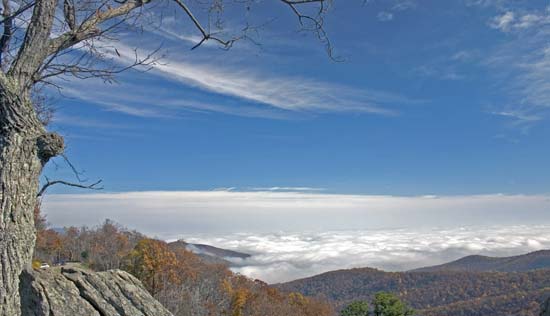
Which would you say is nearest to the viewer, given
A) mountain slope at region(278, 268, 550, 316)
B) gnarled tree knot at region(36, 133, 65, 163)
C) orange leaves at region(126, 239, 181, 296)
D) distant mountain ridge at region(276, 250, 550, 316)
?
gnarled tree knot at region(36, 133, 65, 163)

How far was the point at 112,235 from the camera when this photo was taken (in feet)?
244

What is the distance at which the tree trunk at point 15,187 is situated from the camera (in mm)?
3076

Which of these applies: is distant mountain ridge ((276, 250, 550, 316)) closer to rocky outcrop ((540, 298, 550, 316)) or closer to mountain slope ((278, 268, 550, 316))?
mountain slope ((278, 268, 550, 316))

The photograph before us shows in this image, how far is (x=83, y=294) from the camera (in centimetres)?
509

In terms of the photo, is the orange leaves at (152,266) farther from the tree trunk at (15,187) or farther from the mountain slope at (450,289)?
the mountain slope at (450,289)

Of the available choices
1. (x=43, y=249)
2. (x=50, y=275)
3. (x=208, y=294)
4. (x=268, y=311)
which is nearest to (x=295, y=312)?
(x=268, y=311)

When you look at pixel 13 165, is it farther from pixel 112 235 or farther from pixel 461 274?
pixel 461 274

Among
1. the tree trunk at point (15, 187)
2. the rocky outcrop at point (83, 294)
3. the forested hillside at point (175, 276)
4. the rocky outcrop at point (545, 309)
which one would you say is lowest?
the forested hillside at point (175, 276)

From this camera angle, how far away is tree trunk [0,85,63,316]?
10.1 ft

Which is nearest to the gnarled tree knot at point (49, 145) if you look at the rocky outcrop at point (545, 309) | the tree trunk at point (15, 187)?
the tree trunk at point (15, 187)

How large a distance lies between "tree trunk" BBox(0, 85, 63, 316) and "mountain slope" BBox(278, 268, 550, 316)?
11099 cm

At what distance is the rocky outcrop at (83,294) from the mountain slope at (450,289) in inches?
4273

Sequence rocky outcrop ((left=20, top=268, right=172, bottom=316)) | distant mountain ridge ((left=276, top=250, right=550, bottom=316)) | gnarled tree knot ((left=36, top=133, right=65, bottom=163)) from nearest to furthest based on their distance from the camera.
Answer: gnarled tree knot ((left=36, top=133, right=65, bottom=163)) < rocky outcrop ((left=20, top=268, right=172, bottom=316)) < distant mountain ridge ((left=276, top=250, right=550, bottom=316))

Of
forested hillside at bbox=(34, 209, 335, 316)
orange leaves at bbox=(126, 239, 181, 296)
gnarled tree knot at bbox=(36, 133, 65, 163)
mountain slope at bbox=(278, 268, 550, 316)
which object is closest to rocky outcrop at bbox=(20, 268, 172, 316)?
gnarled tree knot at bbox=(36, 133, 65, 163)
